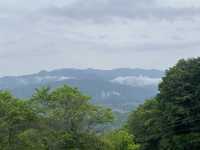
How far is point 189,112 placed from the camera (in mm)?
49625

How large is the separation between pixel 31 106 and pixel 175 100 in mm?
17241

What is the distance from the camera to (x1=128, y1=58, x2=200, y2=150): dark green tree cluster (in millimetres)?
49625

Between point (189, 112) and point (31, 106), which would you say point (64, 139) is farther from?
point (189, 112)

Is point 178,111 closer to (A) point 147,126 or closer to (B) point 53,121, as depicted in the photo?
(A) point 147,126

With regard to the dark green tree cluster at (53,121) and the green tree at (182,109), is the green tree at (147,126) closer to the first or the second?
the green tree at (182,109)

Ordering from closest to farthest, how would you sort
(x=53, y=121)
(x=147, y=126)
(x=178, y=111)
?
(x=53, y=121)
(x=178, y=111)
(x=147, y=126)

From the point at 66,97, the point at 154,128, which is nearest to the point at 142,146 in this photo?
the point at 154,128

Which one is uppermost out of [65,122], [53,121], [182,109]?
[182,109]

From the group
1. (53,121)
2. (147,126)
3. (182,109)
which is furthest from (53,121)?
(147,126)

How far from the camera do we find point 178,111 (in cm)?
4953

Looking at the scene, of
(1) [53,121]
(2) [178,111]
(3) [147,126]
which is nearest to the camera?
(1) [53,121]

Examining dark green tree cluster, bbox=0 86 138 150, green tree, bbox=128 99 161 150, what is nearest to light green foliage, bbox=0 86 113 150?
dark green tree cluster, bbox=0 86 138 150

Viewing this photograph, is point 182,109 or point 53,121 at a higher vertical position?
point 182,109

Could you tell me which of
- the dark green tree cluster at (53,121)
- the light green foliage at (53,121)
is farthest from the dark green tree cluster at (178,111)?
the light green foliage at (53,121)
